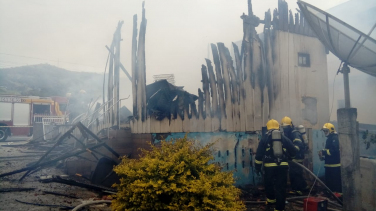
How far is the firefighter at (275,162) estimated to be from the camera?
489 centimetres

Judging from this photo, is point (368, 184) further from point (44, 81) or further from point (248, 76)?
point (44, 81)

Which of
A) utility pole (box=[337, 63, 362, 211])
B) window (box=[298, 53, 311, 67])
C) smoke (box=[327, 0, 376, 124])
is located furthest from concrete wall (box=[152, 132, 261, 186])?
smoke (box=[327, 0, 376, 124])

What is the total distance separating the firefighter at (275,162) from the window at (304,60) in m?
4.01

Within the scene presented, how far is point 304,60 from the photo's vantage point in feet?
27.4

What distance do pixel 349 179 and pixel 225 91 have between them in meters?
3.23

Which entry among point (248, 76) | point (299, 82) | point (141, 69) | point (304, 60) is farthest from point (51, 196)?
point (304, 60)

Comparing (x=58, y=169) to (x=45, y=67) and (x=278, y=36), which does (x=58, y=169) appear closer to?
(x=278, y=36)

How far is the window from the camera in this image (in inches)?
324

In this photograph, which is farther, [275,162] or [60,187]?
[60,187]

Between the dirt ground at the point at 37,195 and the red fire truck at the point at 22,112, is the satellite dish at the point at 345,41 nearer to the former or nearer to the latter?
the dirt ground at the point at 37,195

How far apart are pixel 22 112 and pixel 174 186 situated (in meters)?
18.8

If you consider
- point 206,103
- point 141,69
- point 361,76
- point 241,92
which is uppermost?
point 361,76

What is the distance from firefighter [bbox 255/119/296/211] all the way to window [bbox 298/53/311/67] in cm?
401

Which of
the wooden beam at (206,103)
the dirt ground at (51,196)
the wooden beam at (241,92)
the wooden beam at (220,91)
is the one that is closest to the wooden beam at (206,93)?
the wooden beam at (206,103)
